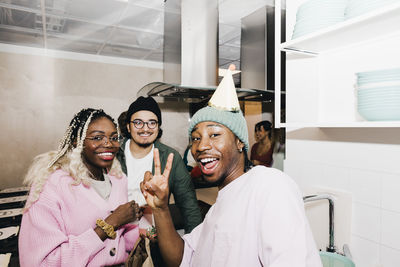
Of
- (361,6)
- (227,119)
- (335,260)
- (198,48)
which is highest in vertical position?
(198,48)

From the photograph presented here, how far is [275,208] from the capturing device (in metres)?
0.67

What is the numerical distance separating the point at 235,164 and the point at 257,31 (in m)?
2.28

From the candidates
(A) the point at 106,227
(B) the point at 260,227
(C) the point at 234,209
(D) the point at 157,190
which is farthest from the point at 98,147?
(B) the point at 260,227

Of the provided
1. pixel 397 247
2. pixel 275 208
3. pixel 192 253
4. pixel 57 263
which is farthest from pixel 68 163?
pixel 397 247

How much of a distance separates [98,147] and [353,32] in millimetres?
1304

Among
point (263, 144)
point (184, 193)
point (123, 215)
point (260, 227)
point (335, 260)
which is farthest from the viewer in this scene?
point (263, 144)

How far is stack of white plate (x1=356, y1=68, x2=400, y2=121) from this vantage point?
34.4 inches

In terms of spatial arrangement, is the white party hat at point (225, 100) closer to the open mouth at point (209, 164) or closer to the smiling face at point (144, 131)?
the open mouth at point (209, 164)

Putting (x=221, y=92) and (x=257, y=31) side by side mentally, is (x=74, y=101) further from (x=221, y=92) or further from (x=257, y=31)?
(x=221, y=92)

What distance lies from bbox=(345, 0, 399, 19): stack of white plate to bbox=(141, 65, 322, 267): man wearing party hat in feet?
1.73

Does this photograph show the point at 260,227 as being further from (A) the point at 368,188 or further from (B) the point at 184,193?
(B) the point at 184,193

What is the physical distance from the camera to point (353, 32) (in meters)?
1.03

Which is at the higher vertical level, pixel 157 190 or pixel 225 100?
pixel 225 100

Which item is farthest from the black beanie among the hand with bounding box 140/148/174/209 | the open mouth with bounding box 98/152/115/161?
the hand with bounding box 140/148/174/209
